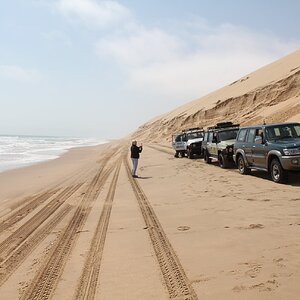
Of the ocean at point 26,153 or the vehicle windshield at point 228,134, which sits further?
the ocean at point 26,153

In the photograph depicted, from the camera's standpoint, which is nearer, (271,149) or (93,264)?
(93,264)

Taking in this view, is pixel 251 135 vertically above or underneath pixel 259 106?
underneath

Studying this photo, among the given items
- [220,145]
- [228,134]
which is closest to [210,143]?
[228,134]

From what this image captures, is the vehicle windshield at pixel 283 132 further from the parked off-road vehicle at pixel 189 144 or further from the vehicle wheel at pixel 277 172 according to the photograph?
the parked off-road vehicle at pixel 189 144

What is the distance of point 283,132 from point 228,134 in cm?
607

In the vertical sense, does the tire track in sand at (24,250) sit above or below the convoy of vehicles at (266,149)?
below

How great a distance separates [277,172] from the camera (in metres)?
12.5

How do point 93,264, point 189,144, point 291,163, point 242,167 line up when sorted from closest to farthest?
point 93,264, point 291,163, point 242,167, point 189,144

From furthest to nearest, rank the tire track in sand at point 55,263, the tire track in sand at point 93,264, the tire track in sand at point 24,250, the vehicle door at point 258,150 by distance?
the vehicle door at point 258,150, the tire track in sand at point 24,250, the tire track in sand at point 55,263, the tire track in sand at point 93,264

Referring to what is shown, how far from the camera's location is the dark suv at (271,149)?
1202cm

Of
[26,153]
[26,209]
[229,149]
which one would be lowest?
[26,209]

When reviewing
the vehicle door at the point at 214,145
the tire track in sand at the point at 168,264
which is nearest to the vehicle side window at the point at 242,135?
the vehicle door at the point at 214,145

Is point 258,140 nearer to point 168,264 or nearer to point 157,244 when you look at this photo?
point 157,244

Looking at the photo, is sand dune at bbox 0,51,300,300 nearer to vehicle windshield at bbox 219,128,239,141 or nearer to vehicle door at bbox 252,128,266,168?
vehicle door at bbox 252,128,266,168
